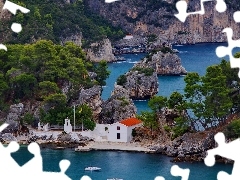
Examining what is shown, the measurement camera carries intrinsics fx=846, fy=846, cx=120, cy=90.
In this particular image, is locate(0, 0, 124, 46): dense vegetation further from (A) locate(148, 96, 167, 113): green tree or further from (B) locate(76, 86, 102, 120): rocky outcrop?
(A) locate(148, 96, 167, 113): green tree

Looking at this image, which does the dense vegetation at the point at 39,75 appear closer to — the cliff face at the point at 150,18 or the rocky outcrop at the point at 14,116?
the rocky outcrop at the point at 14,116

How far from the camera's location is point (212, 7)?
6638 cm

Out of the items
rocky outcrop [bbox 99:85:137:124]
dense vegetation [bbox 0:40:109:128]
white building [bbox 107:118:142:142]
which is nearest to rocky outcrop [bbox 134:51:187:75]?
dense vegetation [bbox 0:40:109:128]

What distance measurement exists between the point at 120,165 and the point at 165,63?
20.6 meters

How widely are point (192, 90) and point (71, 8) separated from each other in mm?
31077

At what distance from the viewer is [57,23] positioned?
4888cm

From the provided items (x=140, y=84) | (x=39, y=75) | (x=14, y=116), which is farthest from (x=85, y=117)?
(x=140, y=84)

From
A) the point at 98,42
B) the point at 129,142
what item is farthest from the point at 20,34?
the point at 129,142

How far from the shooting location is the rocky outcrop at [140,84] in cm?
3284

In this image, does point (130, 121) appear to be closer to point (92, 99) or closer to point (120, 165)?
point (92, 99)

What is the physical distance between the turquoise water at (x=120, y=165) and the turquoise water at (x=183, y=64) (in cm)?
818

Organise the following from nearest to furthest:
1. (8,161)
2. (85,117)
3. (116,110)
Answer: (8,161)
(85,117)
(116,110)

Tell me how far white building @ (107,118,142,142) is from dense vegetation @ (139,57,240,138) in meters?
0.52

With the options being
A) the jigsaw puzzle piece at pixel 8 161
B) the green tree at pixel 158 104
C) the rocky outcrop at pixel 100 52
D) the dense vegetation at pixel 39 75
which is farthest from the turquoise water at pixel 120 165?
the rocky outcrop at pixel 100 52
